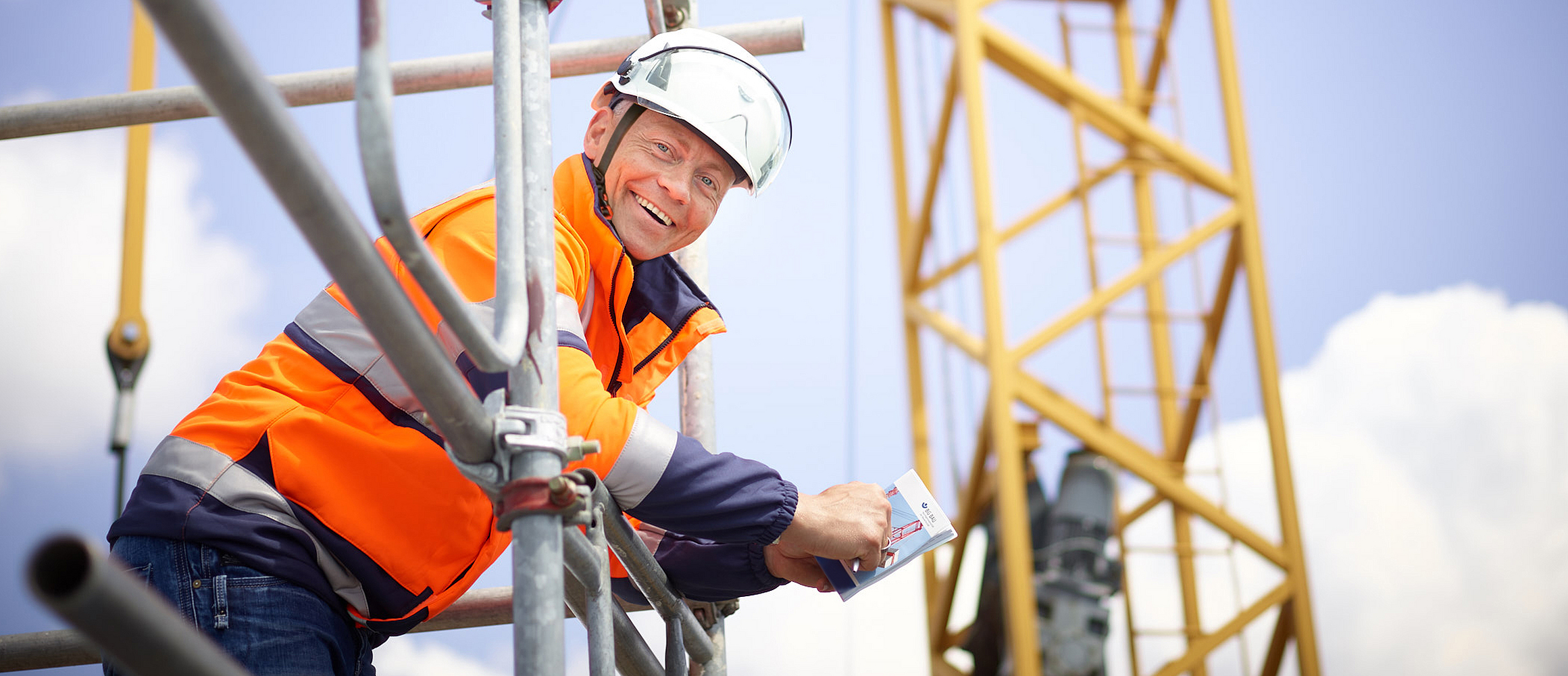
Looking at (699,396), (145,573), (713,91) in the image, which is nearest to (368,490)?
(145,573)

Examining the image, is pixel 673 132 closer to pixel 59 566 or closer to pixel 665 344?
pixel 665 344

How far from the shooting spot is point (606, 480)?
1.80 metres

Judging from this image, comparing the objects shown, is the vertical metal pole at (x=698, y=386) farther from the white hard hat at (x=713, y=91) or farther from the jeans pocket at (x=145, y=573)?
the jeans pocket at (x=145, y=573)

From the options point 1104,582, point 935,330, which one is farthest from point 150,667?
point 935,330

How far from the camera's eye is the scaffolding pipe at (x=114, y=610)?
0.71 meters

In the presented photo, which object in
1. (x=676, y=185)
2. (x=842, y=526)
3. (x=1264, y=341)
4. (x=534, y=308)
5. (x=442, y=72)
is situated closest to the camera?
(x=534, y=308)

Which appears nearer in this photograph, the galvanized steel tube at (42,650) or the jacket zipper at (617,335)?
the jacket zipper at (617,335)

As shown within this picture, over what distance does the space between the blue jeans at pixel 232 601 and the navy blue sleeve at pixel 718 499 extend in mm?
498

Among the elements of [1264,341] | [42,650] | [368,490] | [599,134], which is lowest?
[368,490]

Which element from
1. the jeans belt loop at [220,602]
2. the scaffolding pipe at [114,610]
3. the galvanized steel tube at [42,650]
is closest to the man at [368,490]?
the jeans belt loop at [220,602]

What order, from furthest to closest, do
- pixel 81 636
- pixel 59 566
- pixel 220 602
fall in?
pixel 81 636, pixel 220 602, pixel 59 566

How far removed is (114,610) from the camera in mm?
746

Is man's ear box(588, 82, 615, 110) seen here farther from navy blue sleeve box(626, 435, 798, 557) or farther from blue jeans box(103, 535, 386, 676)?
blue jeans box(103, 535, 386, 676)

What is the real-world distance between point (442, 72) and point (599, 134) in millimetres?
878
